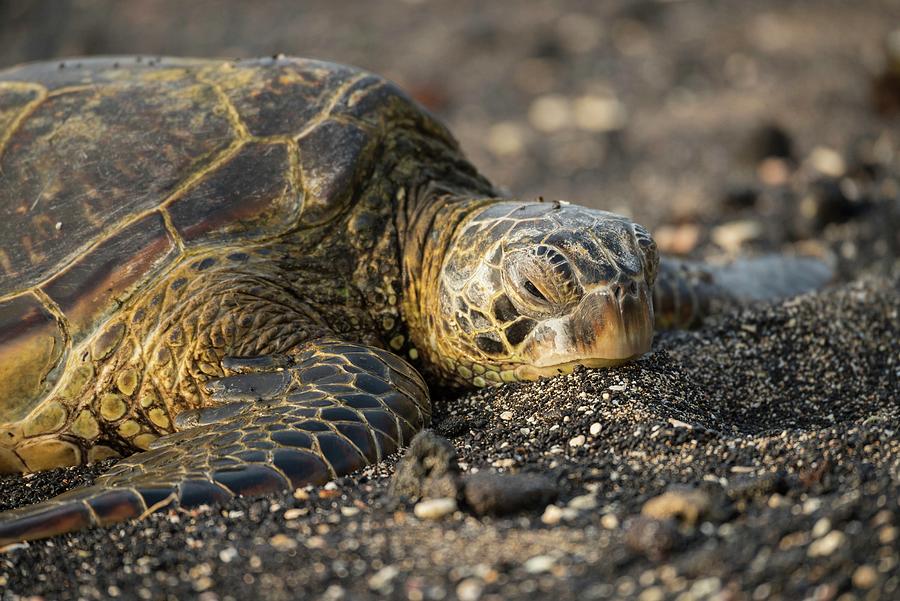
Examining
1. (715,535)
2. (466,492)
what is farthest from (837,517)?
(466,492)

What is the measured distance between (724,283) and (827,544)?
2799 millimetres

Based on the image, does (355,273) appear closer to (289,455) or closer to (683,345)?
(289,455)

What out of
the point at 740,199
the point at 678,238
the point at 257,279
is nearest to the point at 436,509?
the point at 257,279

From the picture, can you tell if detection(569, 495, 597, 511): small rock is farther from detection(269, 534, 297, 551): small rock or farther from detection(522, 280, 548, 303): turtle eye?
detection(522, 280, 548, 303): turtle eye

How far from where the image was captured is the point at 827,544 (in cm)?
198

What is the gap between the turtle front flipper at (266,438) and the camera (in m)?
2.55

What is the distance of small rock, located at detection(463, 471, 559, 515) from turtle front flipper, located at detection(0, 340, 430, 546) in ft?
1.67

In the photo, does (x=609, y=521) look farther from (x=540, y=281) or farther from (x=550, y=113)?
(x=550, y=113)

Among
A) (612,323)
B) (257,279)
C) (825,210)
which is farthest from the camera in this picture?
(825,210)

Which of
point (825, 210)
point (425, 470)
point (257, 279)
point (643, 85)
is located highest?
point (643, 85)

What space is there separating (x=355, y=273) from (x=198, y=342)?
630mm

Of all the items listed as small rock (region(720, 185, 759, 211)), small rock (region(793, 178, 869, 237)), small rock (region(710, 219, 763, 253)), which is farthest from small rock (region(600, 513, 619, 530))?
small rock (region(720, 185, 759, 211))

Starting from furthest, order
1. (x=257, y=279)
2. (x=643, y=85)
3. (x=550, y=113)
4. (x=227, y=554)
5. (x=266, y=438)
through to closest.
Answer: (x=643, y=85) → (x=550, y=113) → (x=257, y=279) → (x=266, y=438) → (x=227, y=554)

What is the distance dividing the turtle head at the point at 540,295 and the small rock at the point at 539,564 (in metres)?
1.02
